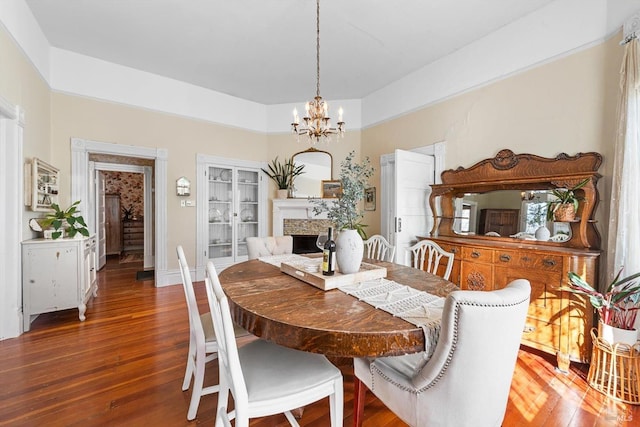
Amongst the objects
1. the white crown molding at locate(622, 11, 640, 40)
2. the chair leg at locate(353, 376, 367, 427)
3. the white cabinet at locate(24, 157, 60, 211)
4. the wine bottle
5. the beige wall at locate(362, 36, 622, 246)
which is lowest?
the chair leg at locate(353, 376, 367, 427)

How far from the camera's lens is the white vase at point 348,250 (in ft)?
5.46

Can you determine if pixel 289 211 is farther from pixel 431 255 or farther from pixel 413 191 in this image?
pixel 431 255

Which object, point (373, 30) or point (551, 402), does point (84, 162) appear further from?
point (551, 402)

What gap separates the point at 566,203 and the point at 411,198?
145 centimetres

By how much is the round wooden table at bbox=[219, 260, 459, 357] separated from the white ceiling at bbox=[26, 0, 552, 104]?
2.70 m

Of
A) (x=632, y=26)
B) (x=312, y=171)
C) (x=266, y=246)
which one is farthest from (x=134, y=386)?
(x=632, y=26)

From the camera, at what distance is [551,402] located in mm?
1798

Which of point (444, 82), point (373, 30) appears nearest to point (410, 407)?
point (373, 30)

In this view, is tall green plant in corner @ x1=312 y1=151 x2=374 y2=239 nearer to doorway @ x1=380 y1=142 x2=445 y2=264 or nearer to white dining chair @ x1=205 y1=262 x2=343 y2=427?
white dining chair @ x1=205 y1=262 x2=343 y2=427

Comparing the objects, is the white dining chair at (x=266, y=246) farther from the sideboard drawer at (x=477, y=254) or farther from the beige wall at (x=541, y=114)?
the beige wall at (x=541, y=114)

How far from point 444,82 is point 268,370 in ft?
12.3

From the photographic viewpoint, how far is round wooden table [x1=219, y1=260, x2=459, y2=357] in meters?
1.03

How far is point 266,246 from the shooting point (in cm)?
278

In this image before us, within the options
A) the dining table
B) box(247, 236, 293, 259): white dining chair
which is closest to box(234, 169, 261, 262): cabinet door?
box(247, 236, 293, 259): white dining chair
